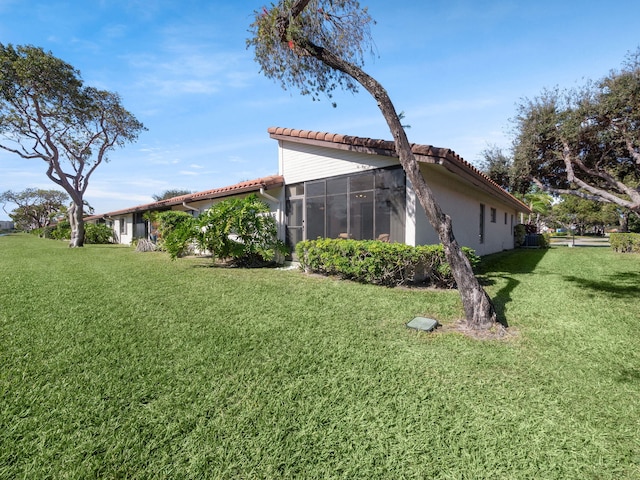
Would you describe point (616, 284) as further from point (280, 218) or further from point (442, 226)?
point (280, 218)

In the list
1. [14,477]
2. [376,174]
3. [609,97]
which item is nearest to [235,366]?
[14,477]

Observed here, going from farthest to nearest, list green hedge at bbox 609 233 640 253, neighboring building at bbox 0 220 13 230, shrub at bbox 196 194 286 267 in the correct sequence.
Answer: neighboring building at bbox 0 220 13 230 < green hedge at bbox 609 233 640 253 < shrub at bbox 196 194 286 267

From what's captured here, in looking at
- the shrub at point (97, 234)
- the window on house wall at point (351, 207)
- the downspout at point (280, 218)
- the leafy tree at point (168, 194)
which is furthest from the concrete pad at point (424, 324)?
the leafy tree at point (168, 194)

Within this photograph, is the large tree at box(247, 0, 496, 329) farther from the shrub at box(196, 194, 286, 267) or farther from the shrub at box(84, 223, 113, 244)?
the shrub at box(84, 223, 113, 244)

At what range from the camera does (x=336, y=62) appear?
5.25 meters

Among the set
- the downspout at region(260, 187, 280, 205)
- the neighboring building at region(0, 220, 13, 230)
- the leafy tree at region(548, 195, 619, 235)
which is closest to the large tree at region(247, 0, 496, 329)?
the downspout at region(260, 187, 280, 205)

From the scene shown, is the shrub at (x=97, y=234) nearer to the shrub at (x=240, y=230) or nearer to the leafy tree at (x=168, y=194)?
the shrub at (x=240, y=230)

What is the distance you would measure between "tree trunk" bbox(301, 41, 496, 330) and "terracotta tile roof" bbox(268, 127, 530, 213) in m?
1.81

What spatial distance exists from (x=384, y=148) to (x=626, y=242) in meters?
16.2

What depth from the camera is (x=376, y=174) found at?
7.59 m

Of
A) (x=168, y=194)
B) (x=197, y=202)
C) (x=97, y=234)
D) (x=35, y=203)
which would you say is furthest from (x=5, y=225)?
(x=197, y=202)

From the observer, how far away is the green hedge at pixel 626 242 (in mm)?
14362

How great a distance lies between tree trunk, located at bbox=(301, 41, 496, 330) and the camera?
4.15 meters

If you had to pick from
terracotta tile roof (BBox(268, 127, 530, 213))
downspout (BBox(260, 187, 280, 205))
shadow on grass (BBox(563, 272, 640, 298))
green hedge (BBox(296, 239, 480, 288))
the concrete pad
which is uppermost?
terracotta tile roof (BBox(268, 127, 530, 213))
